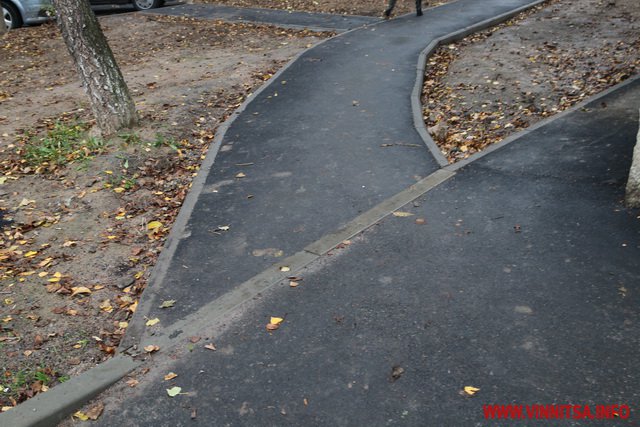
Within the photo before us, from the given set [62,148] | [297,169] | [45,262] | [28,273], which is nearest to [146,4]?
[62,148]

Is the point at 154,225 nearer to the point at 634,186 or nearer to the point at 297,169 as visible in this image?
the point at 297,169

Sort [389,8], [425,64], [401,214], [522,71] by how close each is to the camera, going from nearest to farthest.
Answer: [401,214] < [522,71] < [425,64] < [389,8]

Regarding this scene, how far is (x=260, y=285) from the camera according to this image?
5102 millimetres

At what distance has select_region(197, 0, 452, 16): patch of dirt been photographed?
57.4 ft

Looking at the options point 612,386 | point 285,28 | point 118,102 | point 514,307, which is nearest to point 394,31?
point 285,28

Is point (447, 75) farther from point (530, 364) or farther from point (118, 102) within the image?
point (530, 364)

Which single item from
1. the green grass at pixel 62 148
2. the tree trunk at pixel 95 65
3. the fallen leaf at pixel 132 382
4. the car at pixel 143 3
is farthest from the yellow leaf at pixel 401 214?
the car at pixel 143 3

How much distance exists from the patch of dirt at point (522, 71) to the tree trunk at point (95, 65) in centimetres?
460

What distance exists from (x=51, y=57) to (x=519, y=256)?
44.9 feet

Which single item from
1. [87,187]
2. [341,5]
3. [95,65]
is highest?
[95,65]

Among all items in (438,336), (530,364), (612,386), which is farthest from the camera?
(438,336)

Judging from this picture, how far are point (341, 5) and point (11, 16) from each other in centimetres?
1012

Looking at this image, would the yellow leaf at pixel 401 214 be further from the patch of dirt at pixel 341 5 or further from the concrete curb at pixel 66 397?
the patch of dirt at pixel 341 5

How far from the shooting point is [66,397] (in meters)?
3.93
